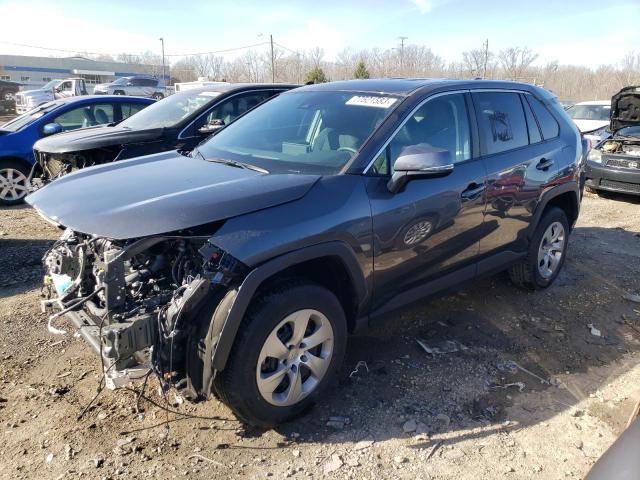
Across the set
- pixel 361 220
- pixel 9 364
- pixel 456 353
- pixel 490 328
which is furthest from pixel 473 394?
pixel 9 364

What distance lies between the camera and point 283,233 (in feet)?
8.73

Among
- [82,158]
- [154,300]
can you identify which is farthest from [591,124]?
[154,300]

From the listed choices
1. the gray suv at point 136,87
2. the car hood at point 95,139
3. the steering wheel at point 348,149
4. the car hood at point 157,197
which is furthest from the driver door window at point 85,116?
the gray suv at point 136,87

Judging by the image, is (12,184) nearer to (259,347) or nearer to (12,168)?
(12,168)

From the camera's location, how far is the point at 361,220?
2.98 meters

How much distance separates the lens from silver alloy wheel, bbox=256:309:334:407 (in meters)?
2.79

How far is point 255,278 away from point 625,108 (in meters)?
11.1

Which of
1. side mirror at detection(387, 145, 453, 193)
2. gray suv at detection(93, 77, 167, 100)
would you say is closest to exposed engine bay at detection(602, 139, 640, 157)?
Answer: side mirror at detection(387, 145, 453, 193)

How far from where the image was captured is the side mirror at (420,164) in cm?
297

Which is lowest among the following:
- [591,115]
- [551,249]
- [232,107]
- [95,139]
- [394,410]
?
[394,410]

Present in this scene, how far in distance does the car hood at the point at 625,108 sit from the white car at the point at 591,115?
1.81 m

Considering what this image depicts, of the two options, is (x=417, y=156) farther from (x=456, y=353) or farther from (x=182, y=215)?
(x=456, y=353)

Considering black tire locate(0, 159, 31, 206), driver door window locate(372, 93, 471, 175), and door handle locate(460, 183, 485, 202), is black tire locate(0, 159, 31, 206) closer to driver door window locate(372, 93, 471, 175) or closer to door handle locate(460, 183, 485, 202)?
driver door window locate(372, 93, 471, 175)

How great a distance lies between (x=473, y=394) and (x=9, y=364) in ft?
10.1
